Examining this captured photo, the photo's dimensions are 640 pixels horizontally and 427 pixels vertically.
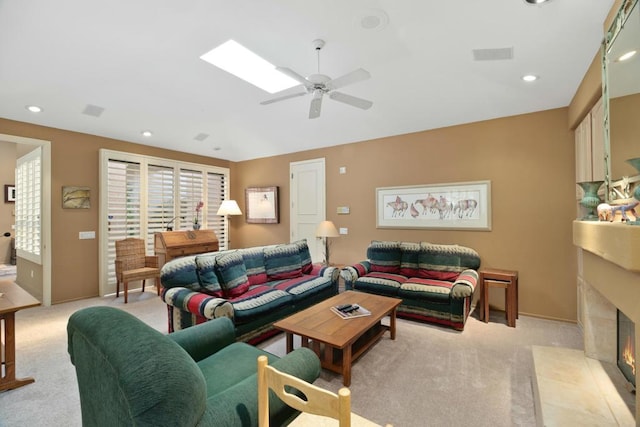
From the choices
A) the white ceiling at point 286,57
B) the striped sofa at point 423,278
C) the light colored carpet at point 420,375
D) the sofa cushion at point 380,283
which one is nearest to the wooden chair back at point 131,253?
the light colored carpet at point 420,375

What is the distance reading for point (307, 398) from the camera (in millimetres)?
945

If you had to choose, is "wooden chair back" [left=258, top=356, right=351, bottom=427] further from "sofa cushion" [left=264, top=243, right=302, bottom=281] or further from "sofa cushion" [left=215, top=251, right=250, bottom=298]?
"sofa cushion" [left=264, top=243, right=302, bottom=281]

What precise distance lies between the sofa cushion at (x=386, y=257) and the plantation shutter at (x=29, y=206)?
5.15 meters

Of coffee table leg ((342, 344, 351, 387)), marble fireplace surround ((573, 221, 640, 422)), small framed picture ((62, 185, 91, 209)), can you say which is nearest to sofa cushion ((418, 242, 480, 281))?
marble fireplace surround ((573, 221, 640, 422))

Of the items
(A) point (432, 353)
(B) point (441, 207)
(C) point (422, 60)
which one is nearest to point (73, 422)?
(A) point (432, 353)

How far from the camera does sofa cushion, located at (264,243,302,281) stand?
3.96m

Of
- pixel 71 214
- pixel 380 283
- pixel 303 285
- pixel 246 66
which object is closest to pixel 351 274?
pixel 380 283

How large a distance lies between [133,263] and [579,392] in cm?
585

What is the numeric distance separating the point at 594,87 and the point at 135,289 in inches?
277

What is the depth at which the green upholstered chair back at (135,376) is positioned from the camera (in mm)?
943

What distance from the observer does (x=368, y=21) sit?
2467 millimetres

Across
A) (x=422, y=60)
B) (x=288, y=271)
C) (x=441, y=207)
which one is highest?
(x=422, y=60)

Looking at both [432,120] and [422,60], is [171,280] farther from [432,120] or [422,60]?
[432,120]

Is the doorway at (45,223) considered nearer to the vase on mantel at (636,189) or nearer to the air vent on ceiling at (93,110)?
the air vent on ceiling at (93,110)
